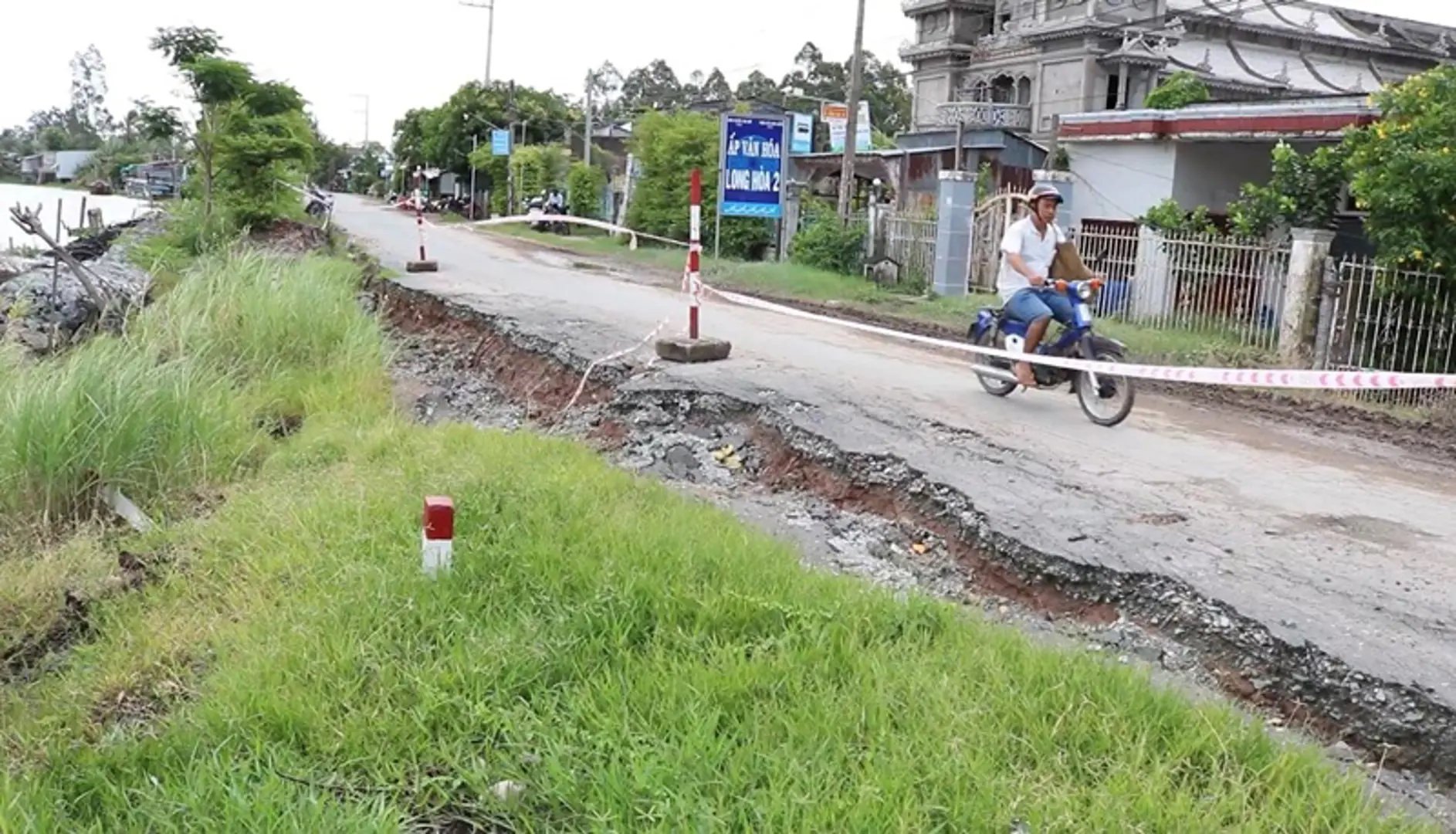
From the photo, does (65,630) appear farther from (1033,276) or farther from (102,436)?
(1033,276)

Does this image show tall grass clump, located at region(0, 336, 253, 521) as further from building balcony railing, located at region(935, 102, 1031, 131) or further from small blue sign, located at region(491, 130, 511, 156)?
small blue sign, located at region(491, 130, 511, 156)

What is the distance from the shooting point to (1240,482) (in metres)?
6.10

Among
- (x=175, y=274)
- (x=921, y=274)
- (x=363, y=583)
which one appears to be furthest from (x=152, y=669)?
(x=921, y=274)

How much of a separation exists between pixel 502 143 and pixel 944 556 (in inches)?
1739

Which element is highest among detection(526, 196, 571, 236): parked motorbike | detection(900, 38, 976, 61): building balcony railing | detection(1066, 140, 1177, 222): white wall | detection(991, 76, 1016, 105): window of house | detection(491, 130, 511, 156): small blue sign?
detection(900, 38, 976, 61): building balcony railing

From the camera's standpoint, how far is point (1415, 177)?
10.4 m

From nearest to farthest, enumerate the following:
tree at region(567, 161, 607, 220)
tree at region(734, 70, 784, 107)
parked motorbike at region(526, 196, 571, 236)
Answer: parked motorbike at region(526, 196, 571, 236)
tree at region(567, 161, 607, 220)
tree at region(734, 70, 784, 107)

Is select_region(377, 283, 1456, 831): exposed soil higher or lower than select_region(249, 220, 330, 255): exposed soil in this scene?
lower

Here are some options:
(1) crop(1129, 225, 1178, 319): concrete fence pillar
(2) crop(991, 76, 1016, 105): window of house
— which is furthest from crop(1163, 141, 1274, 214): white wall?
(2) crop(991, 76, 1016, 105): window of house

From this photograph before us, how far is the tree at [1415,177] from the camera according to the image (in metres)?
10.3

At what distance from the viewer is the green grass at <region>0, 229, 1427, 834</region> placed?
110 inches

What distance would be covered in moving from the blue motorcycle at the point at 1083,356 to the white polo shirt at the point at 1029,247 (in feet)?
0.83

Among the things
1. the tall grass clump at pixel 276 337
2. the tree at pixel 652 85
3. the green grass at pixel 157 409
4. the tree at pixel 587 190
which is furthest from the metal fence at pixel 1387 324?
the tree at pixel 652 85

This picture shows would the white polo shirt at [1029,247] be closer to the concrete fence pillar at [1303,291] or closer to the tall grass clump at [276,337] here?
the tall grass clump at [276,337]
